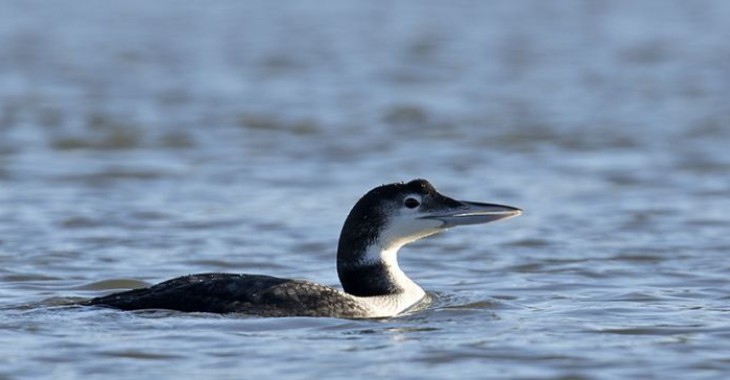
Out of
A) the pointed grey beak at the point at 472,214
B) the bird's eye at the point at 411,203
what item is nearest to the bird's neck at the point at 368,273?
the bird's eye at the point at 411,203

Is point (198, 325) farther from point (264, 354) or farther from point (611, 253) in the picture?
point (611, 253)

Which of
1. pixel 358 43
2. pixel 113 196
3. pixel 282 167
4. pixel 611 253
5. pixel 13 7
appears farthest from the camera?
pixel 13 7

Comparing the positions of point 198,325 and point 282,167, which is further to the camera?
point 282,167

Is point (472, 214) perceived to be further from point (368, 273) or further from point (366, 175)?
point (366, 175)

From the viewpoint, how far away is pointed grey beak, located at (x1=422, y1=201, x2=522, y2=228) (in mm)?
11625

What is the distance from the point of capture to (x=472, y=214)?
11.7m

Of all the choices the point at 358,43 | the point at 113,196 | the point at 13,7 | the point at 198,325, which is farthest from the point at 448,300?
the point at 13,7

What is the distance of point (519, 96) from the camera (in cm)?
2405

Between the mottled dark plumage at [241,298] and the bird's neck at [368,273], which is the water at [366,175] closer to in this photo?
the mottled dark plumage at [241,298]

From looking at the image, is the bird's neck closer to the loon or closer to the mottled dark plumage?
the loon

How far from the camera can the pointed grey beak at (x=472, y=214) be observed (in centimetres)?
1162

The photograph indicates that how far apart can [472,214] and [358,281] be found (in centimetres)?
92

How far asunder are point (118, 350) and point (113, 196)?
23.4 ft

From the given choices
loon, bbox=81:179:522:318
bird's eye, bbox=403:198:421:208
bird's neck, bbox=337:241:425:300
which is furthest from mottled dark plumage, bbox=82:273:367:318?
bird's eye, bbox=403:198:421:208
